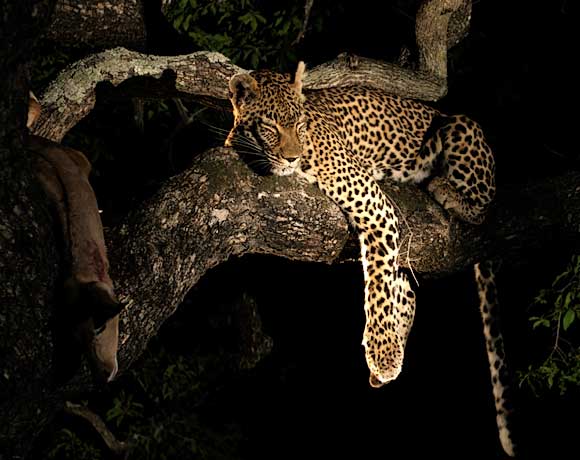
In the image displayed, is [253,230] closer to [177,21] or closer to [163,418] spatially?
[177,21]

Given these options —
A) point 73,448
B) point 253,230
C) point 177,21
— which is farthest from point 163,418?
point 253,230

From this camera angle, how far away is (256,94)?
4695 mm

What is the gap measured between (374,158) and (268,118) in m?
0.93

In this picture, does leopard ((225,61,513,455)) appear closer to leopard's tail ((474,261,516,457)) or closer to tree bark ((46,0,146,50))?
leopard's tail ((474,261,516,457))

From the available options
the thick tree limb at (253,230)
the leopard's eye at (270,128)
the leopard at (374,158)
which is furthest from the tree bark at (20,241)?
the leopard's eye at (270,128)

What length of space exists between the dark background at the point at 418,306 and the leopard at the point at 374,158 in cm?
170

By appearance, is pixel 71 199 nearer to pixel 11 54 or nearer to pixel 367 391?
pixel 11 54

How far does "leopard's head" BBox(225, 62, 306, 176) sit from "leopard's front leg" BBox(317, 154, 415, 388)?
25 cm

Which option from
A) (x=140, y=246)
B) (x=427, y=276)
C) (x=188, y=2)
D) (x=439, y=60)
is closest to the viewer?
(x=140, y=246)

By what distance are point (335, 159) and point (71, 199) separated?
2278mm

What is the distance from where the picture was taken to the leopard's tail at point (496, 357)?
5363 millimetres

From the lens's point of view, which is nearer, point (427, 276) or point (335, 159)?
point (335, 159)

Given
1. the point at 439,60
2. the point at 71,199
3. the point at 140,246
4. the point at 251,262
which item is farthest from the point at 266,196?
the point at 251,262

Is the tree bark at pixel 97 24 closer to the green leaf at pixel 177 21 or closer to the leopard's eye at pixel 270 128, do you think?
the leopard's eye at pixel 270 128
